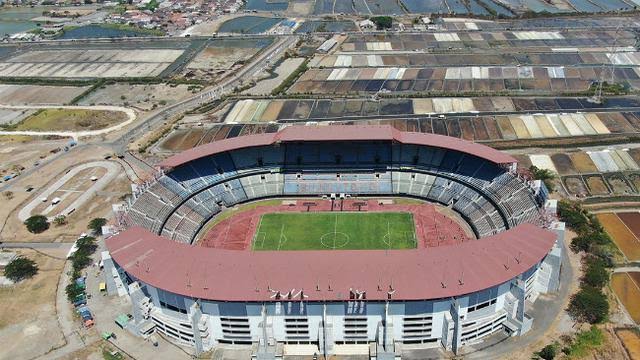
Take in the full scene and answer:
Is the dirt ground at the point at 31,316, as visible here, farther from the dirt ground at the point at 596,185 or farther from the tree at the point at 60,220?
the dirt ground at the point at 596,185

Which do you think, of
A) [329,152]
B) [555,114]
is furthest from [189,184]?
[555,114]

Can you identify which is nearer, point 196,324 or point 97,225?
point 196,324

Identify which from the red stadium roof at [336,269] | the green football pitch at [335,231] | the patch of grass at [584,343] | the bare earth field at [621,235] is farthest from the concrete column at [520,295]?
the bare earth field at [621,235]

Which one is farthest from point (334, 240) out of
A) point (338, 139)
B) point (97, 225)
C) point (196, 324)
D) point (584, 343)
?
point (97, 225)

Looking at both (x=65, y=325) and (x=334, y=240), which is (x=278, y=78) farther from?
(x=65, y=325)

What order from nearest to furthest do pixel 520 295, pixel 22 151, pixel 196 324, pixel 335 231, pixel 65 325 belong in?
→ pixel 196 324, pixel 520 295, pixel 65 325, pixel 335 231, pixel 22 151

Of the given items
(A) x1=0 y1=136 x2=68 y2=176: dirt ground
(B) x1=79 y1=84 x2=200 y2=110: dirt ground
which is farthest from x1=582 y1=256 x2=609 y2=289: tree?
(B) x1=79 y1=84 x2=200 y2=110: dirt ground
